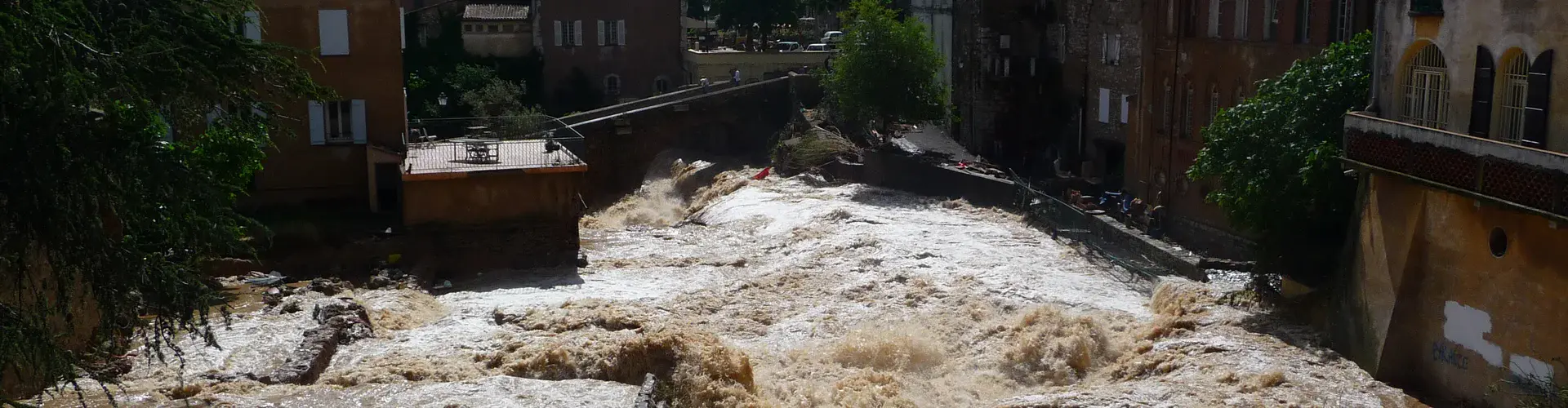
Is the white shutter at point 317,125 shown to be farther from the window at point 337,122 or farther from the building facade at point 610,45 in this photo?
the building facade at point 610,45

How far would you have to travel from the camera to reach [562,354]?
22.0 meters

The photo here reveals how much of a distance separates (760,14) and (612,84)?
791 centimetres

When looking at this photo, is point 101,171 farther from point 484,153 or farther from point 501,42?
point 501,42

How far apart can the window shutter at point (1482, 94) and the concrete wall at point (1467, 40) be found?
59 millimetres

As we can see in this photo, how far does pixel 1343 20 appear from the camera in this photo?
28312mm

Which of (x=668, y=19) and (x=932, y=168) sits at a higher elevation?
(x=668, y=19)

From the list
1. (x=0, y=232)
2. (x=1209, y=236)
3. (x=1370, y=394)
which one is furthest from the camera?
(x=1209, y=236)

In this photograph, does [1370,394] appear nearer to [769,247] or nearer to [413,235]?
[769,247]

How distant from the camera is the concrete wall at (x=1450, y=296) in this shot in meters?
17.1

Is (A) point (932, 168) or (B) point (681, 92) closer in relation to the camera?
(A) point (932, 168)

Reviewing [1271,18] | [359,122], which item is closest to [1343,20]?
[1271,18]

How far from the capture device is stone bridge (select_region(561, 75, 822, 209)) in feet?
164

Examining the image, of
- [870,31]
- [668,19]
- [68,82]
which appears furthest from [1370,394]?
[668,19]

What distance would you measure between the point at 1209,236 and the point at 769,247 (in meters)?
10.3
